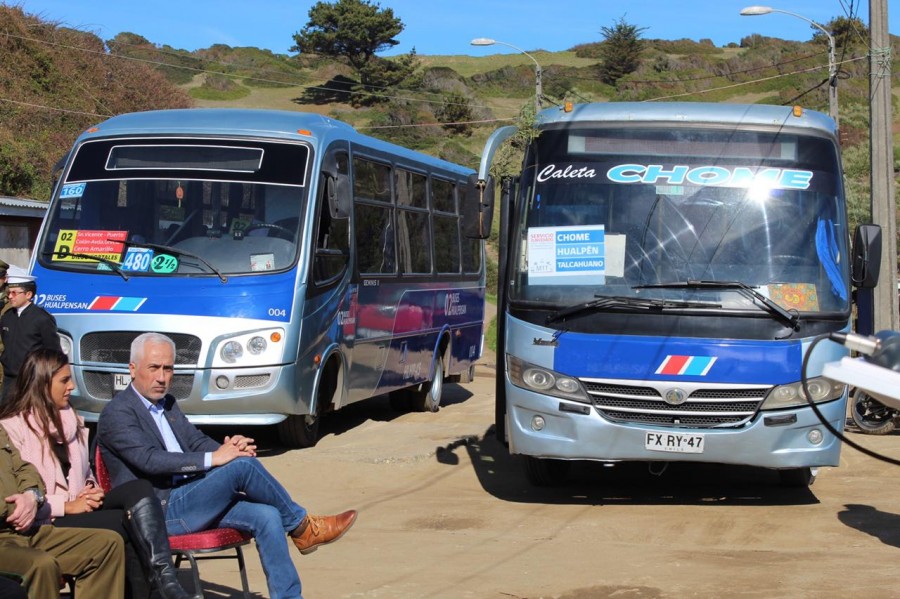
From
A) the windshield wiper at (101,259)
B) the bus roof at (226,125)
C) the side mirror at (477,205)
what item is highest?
the bus roof at (226,125)

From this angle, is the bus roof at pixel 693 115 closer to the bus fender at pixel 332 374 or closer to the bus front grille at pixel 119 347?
the bus fender at pixel 332 374

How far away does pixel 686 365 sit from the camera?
29.9 feet

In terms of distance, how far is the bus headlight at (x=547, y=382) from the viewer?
9.35 metres

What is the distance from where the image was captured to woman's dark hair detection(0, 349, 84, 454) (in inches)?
234

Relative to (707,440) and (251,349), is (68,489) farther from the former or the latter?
(251,349)

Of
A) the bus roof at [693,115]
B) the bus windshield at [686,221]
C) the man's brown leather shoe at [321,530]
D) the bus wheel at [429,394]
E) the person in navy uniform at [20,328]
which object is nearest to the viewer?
the man's brown leather shoe at [321,530]

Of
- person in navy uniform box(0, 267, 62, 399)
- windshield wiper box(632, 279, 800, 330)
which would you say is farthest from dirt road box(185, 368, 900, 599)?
person in navy uniform box(0, 267, 62, 399)

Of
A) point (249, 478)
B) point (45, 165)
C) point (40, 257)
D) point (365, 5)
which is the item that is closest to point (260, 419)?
point (40, 257)

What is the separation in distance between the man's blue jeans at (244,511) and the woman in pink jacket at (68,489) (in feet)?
0.99

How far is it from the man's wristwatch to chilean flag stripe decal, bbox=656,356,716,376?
16.1ft

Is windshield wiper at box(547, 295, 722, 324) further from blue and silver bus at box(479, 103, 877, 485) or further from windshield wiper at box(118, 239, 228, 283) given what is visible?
windshield wiper at box(118, 239, 228, 283)

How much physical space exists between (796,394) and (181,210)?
6.21 m

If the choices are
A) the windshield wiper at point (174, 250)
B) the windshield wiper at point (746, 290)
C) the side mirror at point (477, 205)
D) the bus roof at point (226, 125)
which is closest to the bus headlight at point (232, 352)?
the windshield wiper at point (174, 250)

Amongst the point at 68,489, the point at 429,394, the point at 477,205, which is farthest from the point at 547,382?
the point at 429,394
